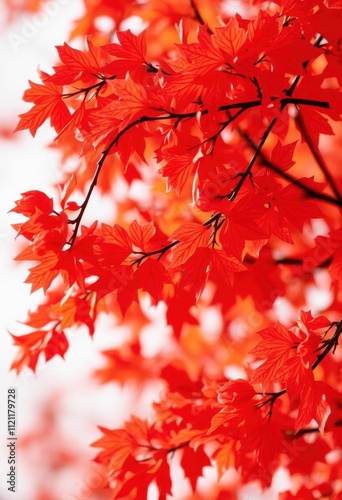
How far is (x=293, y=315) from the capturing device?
205cm

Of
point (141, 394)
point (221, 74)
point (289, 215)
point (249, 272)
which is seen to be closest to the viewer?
point (221, 74)

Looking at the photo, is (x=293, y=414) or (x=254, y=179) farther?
(x=293, y=414)

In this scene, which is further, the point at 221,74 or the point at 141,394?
the point at 141,394

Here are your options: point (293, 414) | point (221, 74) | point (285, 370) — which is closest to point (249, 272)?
point (293, 414)

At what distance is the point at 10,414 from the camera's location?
2.29 meters

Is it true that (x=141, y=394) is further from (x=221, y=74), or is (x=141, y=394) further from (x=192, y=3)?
(x=221, y=74)

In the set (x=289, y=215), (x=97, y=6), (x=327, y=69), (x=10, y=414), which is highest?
(x=97, y=6)

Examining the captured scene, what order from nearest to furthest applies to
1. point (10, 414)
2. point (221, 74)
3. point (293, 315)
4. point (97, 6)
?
point (221, 74) → point (97, 6) → point (293, 315) → point (10, 414)

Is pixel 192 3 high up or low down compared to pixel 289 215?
up

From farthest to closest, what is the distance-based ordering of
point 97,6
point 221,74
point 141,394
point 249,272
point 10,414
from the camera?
point 141,394 → point 10,414 → point 97,6 → point 249,272 → point 221,74

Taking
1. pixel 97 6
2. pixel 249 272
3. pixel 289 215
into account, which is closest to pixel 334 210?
pixel 249 272

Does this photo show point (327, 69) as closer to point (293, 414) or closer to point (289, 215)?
point (289, 215)

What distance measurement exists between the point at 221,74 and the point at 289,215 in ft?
0.82

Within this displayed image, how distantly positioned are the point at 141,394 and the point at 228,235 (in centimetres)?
181
